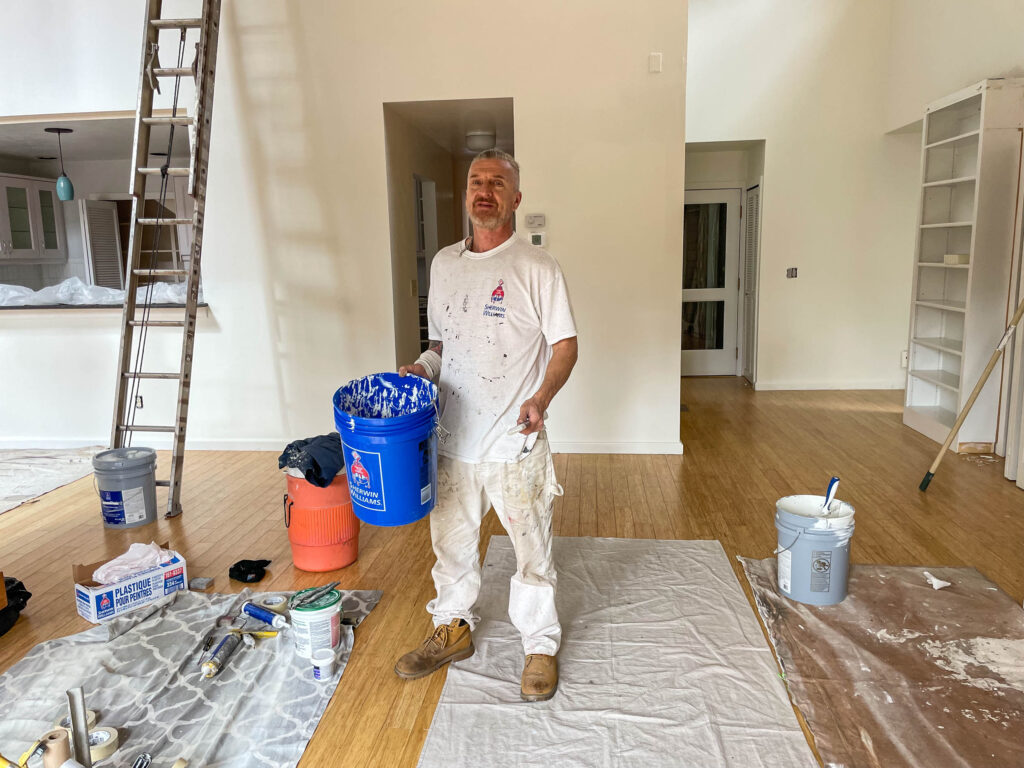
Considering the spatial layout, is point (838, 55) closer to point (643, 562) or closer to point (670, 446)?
point (670, 446)

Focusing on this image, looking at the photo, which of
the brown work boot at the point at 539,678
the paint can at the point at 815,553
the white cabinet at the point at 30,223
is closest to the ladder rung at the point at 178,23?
the brown work boot at the point at 539,678

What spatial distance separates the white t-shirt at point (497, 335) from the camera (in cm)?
229

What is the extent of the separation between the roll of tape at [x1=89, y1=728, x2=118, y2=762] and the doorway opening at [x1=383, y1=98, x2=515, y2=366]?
2.52 metres

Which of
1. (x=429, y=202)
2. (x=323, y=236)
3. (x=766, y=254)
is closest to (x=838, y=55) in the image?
(x=766, y=254)

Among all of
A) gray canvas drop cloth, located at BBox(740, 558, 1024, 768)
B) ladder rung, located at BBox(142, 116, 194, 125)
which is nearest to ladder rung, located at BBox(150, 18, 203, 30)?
ladder rung, located at BBox(142, 116, 194, 125)

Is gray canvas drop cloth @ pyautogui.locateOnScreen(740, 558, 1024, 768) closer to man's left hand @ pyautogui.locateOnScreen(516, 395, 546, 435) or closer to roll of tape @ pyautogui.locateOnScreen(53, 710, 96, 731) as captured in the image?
man's left hand @ pyautogui.locateOnScreen(516, 395, 546, 435)

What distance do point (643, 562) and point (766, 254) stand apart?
470 centimetres

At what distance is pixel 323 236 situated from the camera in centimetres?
501

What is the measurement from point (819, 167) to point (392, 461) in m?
6.19

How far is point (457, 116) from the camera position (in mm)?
5367

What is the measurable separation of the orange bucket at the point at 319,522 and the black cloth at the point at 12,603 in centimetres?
106

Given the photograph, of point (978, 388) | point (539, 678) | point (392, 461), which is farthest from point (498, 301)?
point (978, 388)

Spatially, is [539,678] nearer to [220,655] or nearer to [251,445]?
[220,655]

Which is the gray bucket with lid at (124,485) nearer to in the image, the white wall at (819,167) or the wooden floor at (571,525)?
the wooden floor at (571,525)
